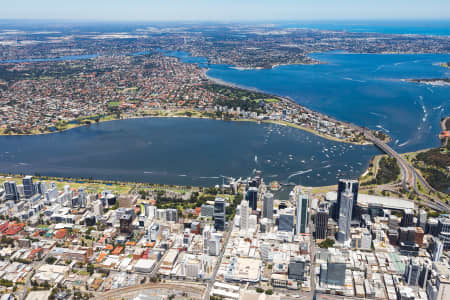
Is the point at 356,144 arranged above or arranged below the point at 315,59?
below

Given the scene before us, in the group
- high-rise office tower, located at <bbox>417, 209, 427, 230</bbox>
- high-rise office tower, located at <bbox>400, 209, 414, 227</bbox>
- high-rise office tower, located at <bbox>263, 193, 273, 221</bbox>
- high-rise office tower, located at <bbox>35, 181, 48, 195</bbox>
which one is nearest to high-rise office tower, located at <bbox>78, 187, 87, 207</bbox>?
high-rise office tower, located at <bbox>35, 181, 48, 195</bbox>

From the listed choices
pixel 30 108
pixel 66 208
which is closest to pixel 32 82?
pixel 30 108

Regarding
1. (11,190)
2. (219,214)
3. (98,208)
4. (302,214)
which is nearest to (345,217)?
(302,214)

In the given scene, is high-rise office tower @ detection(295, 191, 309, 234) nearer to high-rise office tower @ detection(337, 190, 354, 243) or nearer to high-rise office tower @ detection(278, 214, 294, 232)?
high-rise office tower @ detection(278, 214, 294, 232)

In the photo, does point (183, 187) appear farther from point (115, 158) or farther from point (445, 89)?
point (445, 89)

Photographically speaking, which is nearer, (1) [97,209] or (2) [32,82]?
(1) [97,209]

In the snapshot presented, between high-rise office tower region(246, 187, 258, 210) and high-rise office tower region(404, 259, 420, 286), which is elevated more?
high-rise office tower region(246, 187, 258, 210)
